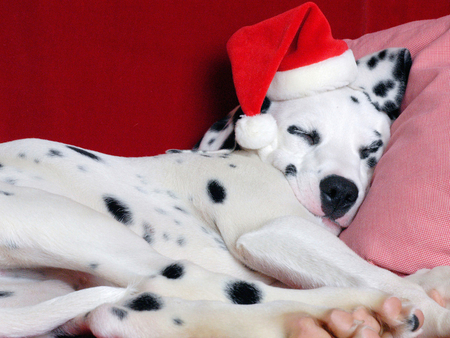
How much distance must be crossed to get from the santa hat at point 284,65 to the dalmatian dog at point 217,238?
0.05m

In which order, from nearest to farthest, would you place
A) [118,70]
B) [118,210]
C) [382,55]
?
[118,210]
[382,55]
[118,70]

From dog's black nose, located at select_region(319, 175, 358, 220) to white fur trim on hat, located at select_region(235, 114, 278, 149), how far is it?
0.21m

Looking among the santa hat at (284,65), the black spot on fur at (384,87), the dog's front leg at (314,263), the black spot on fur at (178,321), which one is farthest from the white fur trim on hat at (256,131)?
the black spot on fur at (178,321)

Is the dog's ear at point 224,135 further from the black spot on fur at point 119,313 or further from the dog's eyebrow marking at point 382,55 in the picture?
the black spot on fur at point 119,313

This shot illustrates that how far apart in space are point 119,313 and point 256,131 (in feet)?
2.15

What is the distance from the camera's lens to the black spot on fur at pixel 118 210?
3.42ft

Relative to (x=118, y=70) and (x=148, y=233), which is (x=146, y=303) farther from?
(x=118, y=70)

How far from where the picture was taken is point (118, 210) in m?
1.05

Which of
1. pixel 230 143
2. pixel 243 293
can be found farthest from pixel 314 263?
pixel 230 143

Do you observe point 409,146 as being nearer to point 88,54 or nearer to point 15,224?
point 15,224

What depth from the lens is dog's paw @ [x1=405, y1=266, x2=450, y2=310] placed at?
2.78 ft

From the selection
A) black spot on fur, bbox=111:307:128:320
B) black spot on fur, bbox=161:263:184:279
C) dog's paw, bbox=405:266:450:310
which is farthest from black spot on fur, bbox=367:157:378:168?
black spot on fur, bbox=111:307:128:320

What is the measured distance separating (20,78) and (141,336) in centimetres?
101

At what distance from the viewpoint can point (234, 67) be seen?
133 centimetres
